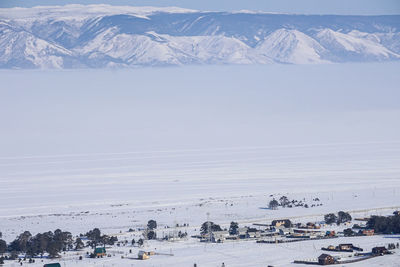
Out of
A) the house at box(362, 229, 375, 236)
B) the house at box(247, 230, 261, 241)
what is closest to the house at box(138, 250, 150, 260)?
the house at box(247, 230, 261, 241)

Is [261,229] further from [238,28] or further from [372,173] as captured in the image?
[238,28]

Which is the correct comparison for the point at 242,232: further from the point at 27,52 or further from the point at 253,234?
the point at 27,52

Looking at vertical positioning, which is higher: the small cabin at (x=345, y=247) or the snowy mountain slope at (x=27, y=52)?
the snowy mountain slope at (x=27, y=52)

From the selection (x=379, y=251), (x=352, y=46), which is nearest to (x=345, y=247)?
(x=379, y=251)

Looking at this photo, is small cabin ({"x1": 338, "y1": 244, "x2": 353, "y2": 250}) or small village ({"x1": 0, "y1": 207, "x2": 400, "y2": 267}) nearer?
small village ({"x1": 0, "y1": 207, "x2": 400, "y2": 267})

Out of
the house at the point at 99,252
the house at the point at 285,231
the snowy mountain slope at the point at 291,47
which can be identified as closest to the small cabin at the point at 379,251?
the house at the point at 285,231

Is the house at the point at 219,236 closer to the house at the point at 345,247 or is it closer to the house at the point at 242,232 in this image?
the house at the point at 242,232

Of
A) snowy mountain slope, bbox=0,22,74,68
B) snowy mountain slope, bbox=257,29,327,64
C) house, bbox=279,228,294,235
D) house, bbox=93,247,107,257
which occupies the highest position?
snowy mountain slope, bbox=257,29,327,64

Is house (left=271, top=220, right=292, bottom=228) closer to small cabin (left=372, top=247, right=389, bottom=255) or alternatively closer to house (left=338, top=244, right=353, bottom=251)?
house (left=338, top=244, right=353, bottom=251)
